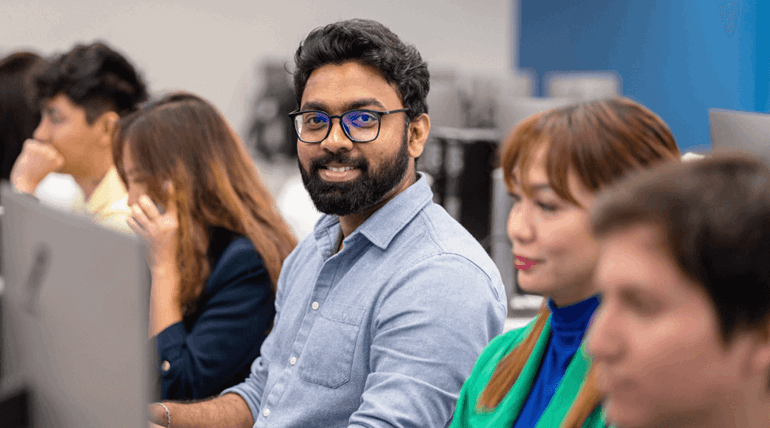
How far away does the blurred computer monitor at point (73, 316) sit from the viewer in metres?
0.59

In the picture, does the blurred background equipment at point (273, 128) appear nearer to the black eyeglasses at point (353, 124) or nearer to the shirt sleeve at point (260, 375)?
the shirt sleeve at point (260, 375)

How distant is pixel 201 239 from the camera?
1.72m

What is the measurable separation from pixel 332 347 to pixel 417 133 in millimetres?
467

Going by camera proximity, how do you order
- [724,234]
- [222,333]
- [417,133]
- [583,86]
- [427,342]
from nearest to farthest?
[724,234]
[427,342]
[417,133]
[222,333]
[583,86]

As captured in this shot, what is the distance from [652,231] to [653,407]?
0.14 meters

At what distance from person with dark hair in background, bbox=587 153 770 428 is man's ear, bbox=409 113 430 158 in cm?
86

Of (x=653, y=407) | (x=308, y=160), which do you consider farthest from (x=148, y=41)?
(x=653, y=407)

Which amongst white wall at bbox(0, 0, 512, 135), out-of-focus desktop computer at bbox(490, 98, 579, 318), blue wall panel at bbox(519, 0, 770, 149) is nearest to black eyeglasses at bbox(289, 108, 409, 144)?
out-of-focus desktop computer at bbox(490, 98, 579, 318)

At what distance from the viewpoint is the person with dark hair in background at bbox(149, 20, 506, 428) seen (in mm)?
1132

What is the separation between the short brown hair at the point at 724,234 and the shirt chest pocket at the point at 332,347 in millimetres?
737

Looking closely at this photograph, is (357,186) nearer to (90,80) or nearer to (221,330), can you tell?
(221,330)

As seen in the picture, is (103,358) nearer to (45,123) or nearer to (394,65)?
(394,65)

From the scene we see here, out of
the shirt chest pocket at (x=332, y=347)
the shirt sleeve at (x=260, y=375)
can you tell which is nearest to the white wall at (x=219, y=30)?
the shirt sleeve at (x=260, y=375)

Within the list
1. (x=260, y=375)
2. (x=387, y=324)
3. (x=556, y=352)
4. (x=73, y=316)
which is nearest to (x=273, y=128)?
(x=260, y=375)
